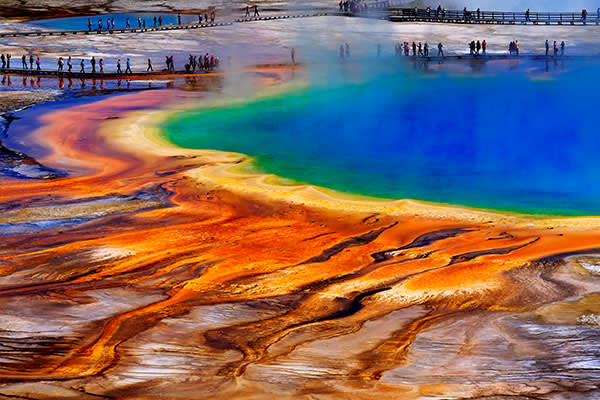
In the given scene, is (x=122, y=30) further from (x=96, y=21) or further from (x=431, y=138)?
(x=431, y=138)

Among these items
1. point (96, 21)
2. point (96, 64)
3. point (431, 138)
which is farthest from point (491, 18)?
point (431, 138)

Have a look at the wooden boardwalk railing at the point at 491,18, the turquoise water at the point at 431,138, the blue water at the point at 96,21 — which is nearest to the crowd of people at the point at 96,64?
the turquoise water at the point at 431,138

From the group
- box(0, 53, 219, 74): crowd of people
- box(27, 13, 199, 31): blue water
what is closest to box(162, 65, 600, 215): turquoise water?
box(0, 53, 219, 74): crowd of people

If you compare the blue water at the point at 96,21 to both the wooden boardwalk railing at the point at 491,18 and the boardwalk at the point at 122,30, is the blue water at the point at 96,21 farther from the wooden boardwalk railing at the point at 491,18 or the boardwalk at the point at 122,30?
the wooden boardwalk railing at the point at 491,18

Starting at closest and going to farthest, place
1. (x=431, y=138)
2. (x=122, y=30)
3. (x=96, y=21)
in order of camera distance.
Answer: (x=431, y=138)
(x=122, y=30)
(x=96, y=21)

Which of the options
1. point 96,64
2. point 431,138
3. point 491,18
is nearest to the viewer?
point 431,138

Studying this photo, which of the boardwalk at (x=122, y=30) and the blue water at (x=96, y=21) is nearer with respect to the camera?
the boardwalk at (x=122, y=30)

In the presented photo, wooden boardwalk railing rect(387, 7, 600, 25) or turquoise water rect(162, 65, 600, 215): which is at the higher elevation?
wooden boardwalk railing rect(387, 7, 600, 25)

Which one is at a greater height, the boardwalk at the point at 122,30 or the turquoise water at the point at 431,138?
the boardwalk at the point at 122,30

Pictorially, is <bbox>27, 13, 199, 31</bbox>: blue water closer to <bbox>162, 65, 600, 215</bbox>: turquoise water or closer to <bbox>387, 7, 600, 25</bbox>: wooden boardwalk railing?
<bbox>387, 7, 600, 25</bbox>: wooden boardwalk railing
